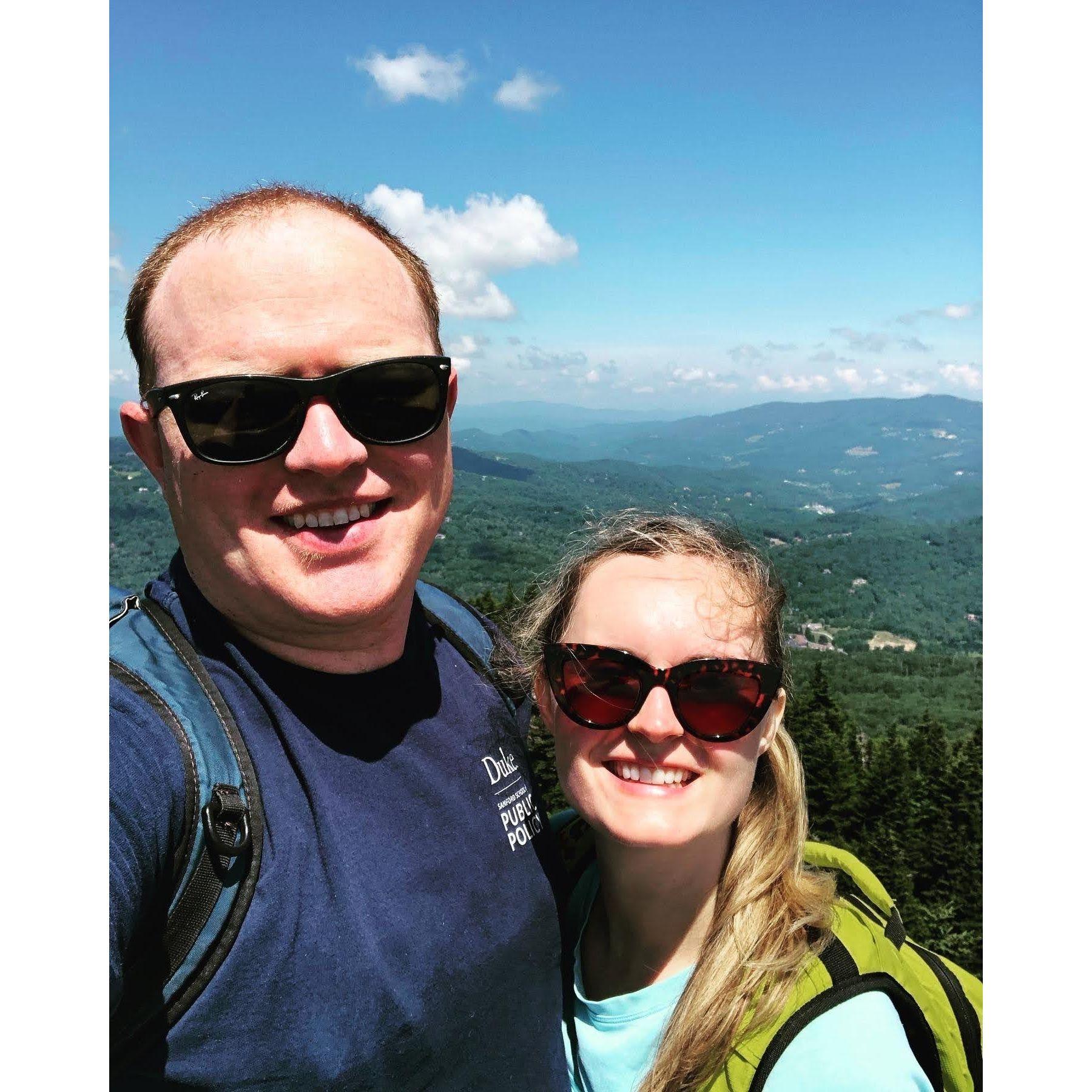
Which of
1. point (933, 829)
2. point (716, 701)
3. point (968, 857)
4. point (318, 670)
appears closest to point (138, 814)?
point (318, 670)

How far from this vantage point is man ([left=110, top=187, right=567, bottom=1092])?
183 cm

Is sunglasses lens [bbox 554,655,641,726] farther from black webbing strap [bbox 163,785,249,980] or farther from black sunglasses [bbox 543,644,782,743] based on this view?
black webbing strap [bbox 163,785,249,980]

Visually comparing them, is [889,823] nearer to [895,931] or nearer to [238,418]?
[895,931]

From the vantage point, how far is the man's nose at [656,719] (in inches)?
99.3

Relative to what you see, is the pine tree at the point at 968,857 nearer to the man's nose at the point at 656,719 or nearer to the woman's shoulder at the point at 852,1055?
the woman's shoulder at the point at 852,1055

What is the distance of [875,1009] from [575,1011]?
1107mm

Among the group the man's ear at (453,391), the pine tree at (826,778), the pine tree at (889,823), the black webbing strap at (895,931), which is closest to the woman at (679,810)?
the black webbing strap at (895,931)

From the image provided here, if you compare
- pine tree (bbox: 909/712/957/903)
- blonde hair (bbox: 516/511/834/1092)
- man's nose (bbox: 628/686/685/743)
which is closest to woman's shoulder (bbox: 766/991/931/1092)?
blonde hair (bbox: 516/511/834/1092)

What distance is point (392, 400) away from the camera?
88.1 inches

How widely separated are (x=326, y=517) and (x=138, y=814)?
0.91 m

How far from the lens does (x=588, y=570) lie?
2941 mm
